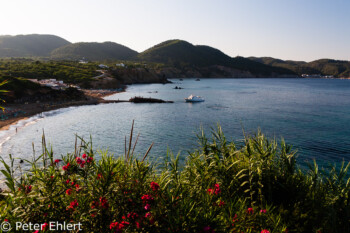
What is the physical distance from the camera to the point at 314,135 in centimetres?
3381

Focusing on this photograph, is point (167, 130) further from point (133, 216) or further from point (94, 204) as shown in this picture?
point (133, 216)

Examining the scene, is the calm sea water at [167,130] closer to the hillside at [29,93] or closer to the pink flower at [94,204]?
the hillside at [29,93]

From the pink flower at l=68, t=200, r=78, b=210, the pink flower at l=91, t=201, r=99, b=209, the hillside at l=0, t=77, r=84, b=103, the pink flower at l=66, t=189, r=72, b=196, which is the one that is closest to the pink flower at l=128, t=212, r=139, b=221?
the pink flower at l=91, t=201, r=99, b=209

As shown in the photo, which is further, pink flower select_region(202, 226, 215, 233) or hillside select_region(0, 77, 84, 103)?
hillside select_region(0, 77, 84, 103)

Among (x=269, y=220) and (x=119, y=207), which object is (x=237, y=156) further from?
(x=119, y=207)

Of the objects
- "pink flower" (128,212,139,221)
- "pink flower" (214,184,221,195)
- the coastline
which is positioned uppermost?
"pink flower" (128,212,139,221)

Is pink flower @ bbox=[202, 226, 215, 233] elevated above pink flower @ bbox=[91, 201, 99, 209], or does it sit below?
below

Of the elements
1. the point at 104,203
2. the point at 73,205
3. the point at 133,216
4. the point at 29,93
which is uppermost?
the point at 29,93


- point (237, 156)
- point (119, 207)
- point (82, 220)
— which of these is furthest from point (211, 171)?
point (82, 220)

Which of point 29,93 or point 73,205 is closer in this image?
point 73,205

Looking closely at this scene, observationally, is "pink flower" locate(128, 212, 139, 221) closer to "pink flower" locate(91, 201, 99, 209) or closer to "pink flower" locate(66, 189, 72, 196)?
"pink flower" locate(91, 201, 99, 209)

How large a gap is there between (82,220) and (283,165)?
7.85 m

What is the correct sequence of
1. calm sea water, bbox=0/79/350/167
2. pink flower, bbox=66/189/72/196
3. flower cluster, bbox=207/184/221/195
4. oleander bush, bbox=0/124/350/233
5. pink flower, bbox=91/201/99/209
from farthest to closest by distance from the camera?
calm sea water, bbox=0/79/350/167 → flower cluster, bbox=207/184/221/195 → pink flower, bbox=66/189/72/196 → pink flower, bbox=91/201/99/209 → oleander bush, bbox=0/124/350/233

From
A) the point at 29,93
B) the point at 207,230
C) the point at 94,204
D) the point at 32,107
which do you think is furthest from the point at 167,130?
the point at 29,93
